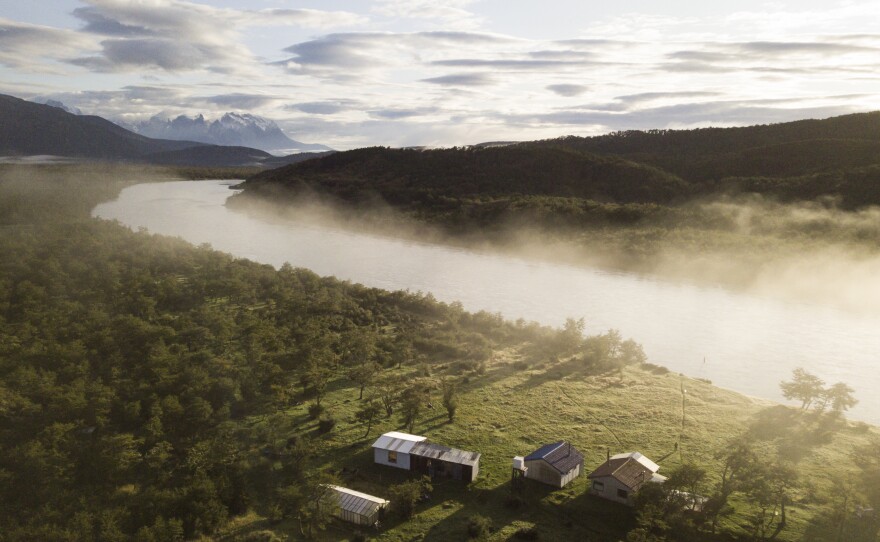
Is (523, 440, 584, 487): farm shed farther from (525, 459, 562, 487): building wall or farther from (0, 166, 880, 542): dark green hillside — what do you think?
(0, 166, 880, 542): dark green hillside

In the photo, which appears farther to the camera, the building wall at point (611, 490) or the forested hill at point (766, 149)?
the forested hill at point (766, 149)

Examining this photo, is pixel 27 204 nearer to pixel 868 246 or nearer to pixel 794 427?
pixel 794 427

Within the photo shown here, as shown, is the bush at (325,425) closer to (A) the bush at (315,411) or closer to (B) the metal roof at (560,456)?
(A) the bush at (315,411)

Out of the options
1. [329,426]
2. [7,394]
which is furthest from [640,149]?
[7,394]

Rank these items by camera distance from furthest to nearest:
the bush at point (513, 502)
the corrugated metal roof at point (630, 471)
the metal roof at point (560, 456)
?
the metal roof at point (560, 456)
the corrugated metal roof at point (630, 471)
the bush at point (513, 502)

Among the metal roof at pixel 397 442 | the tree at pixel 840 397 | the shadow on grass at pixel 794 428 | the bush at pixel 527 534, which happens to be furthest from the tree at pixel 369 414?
the tree at pixel 840 397

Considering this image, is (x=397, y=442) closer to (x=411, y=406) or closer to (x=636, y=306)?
(x=411, y=406)

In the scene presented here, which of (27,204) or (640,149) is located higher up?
(640,149)
